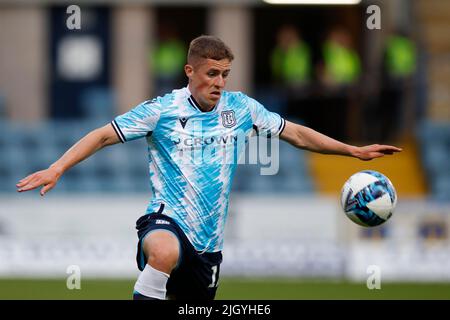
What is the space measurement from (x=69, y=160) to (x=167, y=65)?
13.8 m

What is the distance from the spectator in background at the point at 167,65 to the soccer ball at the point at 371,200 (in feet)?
42.9

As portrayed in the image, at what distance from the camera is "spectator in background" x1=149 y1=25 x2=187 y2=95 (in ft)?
70.5

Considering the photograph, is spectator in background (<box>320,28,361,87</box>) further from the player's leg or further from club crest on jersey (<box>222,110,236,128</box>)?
the player's leg

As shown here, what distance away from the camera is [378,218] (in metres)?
8.46

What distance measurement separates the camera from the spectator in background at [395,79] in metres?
20.4

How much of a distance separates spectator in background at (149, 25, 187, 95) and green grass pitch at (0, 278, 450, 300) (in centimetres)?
604

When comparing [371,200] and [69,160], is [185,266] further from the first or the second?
[371,200]

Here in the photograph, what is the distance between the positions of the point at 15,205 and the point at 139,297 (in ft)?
31.3

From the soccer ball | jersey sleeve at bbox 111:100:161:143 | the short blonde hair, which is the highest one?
the short blonde hair

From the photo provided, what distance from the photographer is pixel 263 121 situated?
27.7 feet

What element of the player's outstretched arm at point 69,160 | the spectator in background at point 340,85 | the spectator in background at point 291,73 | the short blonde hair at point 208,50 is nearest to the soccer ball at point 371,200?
the short blonde hair at point 208,50

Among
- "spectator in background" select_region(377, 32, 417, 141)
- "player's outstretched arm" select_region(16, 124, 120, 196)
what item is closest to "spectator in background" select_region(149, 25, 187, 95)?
"spectator in background" select_region(377, 32, 417, 141)
